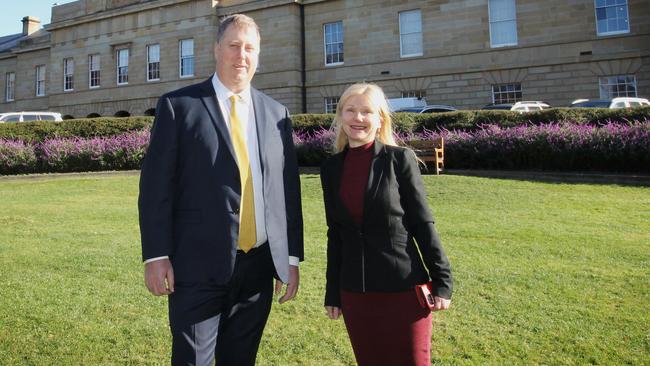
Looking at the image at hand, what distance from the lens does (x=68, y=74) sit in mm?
36594

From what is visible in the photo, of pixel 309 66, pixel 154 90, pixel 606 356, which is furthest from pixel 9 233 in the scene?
pixel 154 90

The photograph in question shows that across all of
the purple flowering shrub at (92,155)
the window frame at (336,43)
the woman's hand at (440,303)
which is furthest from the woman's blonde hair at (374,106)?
the window frame at (336,43)

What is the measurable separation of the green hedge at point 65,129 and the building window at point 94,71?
1880 centimetres

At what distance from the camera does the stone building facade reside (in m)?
22.6

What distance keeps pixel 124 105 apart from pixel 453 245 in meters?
32.5

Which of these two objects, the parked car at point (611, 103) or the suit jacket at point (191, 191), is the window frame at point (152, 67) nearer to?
the parked car at point (611, 103)

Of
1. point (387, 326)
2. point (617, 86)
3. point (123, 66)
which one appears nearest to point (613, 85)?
point (617, 86)

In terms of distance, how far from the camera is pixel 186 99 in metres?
2.39

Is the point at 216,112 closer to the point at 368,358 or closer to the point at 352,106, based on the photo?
the point at 352,106

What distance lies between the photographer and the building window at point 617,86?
22172 mm

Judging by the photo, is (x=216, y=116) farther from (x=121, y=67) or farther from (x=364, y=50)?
(x=121, y=67)

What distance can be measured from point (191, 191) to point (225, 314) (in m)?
0.68

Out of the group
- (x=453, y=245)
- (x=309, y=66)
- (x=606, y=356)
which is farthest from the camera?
(x=309, y=66)

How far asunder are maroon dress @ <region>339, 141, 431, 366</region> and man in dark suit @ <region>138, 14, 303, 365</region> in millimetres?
447
